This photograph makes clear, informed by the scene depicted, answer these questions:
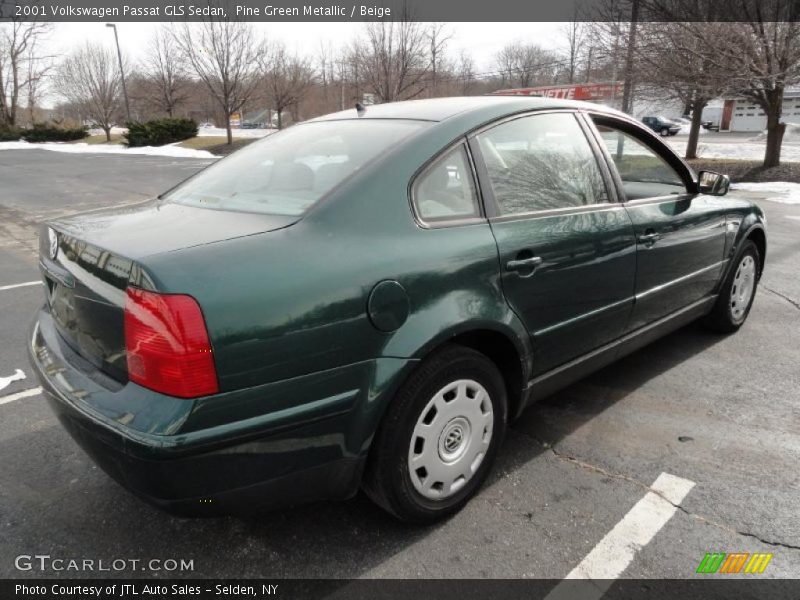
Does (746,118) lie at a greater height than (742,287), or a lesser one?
greater

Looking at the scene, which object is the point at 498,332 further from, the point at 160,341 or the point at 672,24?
the point at 672,24

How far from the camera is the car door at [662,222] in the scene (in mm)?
3129

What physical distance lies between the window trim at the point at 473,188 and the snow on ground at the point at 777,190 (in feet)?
37.1

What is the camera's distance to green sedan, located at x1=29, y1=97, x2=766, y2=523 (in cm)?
173

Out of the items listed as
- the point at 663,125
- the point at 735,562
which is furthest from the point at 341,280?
the point at 663,125

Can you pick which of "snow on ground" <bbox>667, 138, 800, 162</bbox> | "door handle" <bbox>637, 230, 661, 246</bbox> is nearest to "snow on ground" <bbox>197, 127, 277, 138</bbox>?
"snow on ground" <bbox>667, 138, 800, 162</bbox>

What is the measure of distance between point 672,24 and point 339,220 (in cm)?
1700

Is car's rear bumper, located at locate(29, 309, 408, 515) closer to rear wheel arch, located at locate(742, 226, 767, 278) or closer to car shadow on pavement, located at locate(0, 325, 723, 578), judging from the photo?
car shadow on pavement, located at locate(0, 325, 723, 578)

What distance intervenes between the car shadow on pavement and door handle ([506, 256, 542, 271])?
972 mm

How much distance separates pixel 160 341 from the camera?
1.71 m

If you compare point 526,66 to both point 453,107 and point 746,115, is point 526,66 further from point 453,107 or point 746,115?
point 453,107

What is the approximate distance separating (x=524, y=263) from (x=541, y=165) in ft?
2.02

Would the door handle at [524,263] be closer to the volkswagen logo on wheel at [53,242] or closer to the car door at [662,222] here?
the car door at [662,222]

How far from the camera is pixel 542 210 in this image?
2.62 metres
